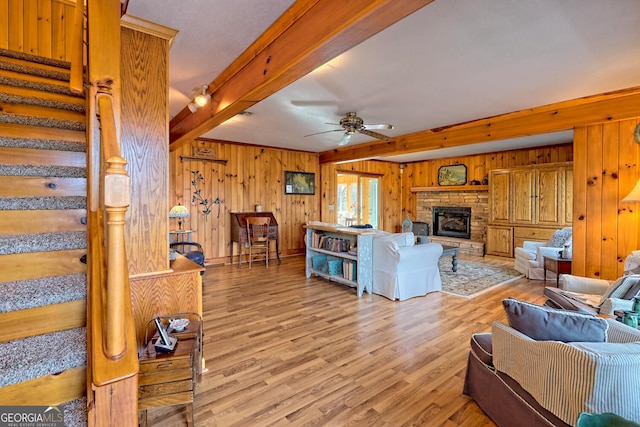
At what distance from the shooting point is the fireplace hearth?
786cm

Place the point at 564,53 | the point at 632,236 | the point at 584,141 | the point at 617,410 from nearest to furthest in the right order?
the point at 617,410 < the point at 564,53 < the point at 632,236 < the point at 584,141

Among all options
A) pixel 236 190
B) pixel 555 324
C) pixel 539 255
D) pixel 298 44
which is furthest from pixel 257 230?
pixel 539 255

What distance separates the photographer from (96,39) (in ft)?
4.69

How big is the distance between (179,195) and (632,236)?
6.61 metres

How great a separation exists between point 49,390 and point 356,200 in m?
7.77

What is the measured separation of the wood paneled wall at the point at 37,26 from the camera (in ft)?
9.42

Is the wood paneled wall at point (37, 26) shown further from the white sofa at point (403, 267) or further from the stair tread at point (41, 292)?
the white sofa at point (403, 267)

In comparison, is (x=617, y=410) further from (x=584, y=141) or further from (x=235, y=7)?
(x=584, y=141)

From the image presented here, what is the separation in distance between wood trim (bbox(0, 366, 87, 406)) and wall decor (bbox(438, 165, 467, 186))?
8.27m

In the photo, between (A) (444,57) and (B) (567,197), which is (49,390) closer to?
(A) (444,57)

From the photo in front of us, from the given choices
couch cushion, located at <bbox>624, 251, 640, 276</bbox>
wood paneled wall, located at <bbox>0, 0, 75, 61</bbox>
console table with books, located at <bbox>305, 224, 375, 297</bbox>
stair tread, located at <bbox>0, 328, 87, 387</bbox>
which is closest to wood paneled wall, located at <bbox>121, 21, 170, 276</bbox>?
stair tread, located at <bbox>0, 328, 87, 387</bbox>

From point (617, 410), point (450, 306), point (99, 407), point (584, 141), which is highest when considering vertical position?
point (584, 141)

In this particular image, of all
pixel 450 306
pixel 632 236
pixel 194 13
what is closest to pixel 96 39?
pixel 194 13

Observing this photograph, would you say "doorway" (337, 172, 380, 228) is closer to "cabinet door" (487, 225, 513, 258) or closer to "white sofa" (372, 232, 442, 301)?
"cabinet door" (487, 225, 513, 258)
